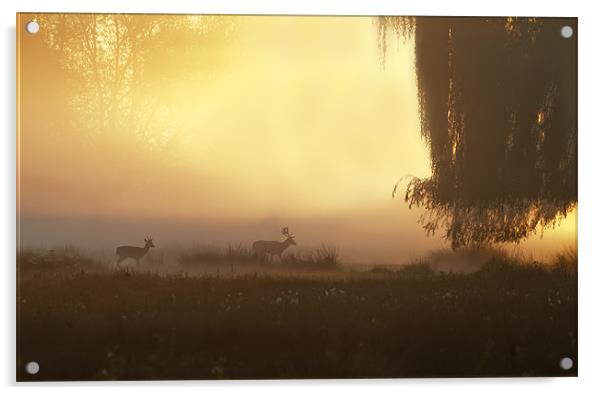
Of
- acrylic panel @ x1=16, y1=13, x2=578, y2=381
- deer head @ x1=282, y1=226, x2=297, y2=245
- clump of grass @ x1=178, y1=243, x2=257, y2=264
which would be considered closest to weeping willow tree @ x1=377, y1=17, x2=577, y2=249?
acrylic panel @ x1=16, y1=13, x2=578, y2=381

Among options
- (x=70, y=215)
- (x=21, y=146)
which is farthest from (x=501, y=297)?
(x=21, y=146)

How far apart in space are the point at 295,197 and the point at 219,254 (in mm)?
397

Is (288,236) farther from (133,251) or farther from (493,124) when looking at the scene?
(493,124)

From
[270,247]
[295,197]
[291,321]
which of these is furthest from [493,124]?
[291,321]

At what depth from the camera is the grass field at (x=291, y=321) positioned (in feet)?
10.1

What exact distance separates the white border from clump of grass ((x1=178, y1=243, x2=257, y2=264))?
0.51 metres

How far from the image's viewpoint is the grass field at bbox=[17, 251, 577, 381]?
307 cm

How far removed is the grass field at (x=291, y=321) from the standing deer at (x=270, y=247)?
5cm

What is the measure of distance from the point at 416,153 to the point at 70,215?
147cm

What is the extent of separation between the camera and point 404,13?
3.18 m

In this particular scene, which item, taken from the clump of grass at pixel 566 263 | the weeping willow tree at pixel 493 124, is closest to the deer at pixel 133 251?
the weeping willow tree at pixel 493 124

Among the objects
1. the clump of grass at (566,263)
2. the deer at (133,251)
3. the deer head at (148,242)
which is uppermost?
the deer head at (148,242)

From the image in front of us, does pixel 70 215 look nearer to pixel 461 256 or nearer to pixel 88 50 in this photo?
pixel 88 50

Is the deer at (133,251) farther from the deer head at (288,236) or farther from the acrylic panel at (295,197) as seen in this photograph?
the deer head at (288,236)
